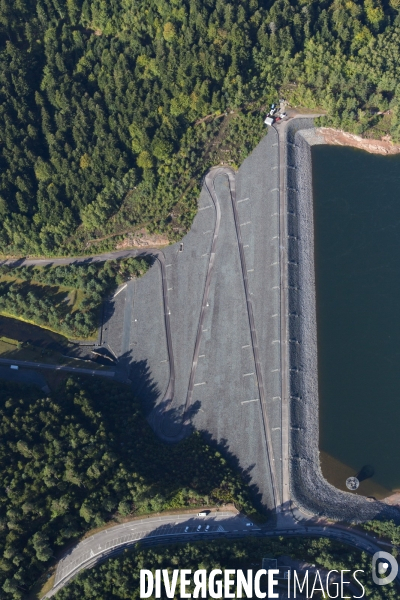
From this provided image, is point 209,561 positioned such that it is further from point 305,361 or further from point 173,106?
point 173,106

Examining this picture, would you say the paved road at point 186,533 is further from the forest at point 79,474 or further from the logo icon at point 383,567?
the forest at point 79,474

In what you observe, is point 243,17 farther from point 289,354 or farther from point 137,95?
point 289,354

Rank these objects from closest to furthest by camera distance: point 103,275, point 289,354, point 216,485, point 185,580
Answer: point 185,580 < point 216,485 < point 289,354 < point 103,275

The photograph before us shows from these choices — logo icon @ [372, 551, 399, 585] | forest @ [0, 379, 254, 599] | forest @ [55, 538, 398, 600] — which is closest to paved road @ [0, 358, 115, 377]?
forest @ [0, 379, 254, 599]

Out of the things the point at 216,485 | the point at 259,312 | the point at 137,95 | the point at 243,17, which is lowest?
the point at 216,485

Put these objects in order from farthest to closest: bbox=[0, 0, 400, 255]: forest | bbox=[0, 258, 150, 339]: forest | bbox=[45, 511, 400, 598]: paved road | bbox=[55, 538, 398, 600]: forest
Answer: bbox=[0, 0, 400, 255]: forest → bbox=[0, 258, 150, 339]: forest → bbox=[45, 511, 400, 598]: paved road → bbox=[55, 538, 398, 600]: forest

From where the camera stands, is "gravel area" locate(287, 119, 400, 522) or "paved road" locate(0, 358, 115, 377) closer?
"gravel area" locate(287, 119, 400, 522)

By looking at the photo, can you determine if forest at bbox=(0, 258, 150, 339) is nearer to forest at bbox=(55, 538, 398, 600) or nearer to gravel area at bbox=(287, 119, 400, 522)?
gravel area at bbox=(287, 119, 400, 522)

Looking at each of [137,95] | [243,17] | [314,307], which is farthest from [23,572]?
[243,17]
